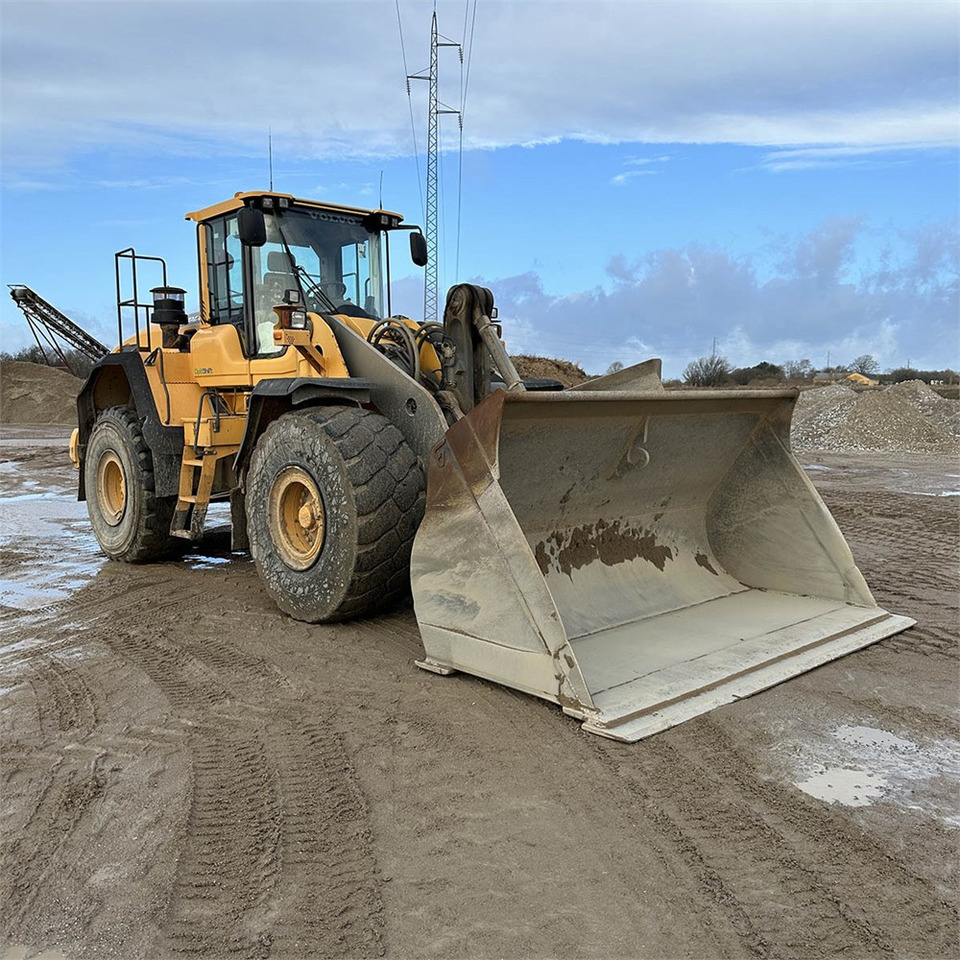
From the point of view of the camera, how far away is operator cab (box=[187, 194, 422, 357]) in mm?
6047

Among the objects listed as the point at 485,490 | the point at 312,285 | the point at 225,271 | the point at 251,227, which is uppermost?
the point at 251,227

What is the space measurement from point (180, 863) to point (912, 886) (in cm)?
211

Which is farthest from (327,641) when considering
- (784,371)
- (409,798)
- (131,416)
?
(784,371)

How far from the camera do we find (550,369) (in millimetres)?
23625

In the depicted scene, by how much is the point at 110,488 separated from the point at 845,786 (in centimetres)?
614

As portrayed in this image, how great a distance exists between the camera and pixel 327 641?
189 inches

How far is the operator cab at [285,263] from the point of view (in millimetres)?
6047

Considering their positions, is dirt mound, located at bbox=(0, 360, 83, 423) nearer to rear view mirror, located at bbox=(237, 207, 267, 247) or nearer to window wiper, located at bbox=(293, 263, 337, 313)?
window wiper, located at bbox=(293, 263, 337, 313)

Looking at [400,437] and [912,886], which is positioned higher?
[400,437]

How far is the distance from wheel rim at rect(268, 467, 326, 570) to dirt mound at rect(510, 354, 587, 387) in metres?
17.2

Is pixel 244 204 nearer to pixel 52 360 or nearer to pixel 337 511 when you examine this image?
pixel 337 511

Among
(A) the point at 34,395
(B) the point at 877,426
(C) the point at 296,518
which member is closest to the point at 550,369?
(B) the point at 877,426

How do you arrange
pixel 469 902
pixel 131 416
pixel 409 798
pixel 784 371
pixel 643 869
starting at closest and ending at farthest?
pixel 469 902 → pixel 643 869 → pixel 409 798 → pixel 131 416 → pixel 784 371

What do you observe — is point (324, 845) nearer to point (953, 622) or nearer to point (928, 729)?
point (928, 729)
